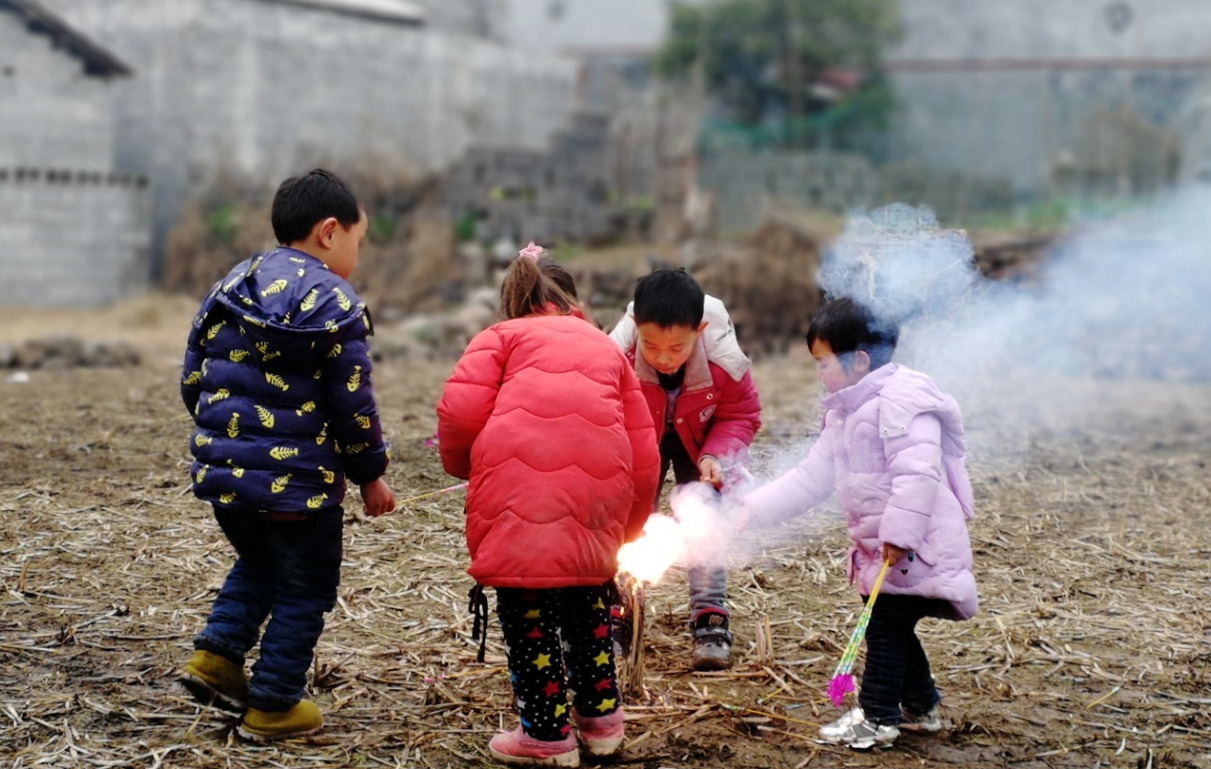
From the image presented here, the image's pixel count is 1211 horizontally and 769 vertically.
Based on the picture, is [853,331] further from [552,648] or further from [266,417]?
[266,417]

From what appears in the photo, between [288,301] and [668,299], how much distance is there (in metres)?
1.19

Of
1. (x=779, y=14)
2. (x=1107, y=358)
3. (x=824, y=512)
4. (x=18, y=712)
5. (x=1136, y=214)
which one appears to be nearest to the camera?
(x=18, y=712)

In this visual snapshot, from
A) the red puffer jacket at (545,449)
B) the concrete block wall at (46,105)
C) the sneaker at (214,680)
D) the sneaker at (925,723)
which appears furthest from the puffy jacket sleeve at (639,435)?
the concrete block wall at (46,105)

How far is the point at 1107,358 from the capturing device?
1521 cm

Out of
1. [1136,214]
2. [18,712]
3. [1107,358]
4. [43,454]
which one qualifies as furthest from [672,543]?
[1136,214]

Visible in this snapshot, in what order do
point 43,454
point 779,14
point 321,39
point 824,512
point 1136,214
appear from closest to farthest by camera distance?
point 824,512 → point 43,454 → point 1136,214 → point 321,39 → point 779,14

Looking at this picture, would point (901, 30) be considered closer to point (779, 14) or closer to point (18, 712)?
point (779, 14)

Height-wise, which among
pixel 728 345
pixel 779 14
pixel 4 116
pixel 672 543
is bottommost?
pixel 672 543

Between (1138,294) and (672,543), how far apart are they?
1307cm

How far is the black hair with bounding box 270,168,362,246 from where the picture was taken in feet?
12.5

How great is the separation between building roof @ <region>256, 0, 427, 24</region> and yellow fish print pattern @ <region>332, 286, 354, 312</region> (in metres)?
19.2

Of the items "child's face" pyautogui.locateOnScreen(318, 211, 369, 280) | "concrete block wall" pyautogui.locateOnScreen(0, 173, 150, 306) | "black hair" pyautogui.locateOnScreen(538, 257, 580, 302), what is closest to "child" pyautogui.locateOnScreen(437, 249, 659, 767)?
"black hair" pyautogui.locateOnScreen(538, 257, 580, 302)

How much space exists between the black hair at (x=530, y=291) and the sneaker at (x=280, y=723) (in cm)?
137

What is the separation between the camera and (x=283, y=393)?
3.67m
